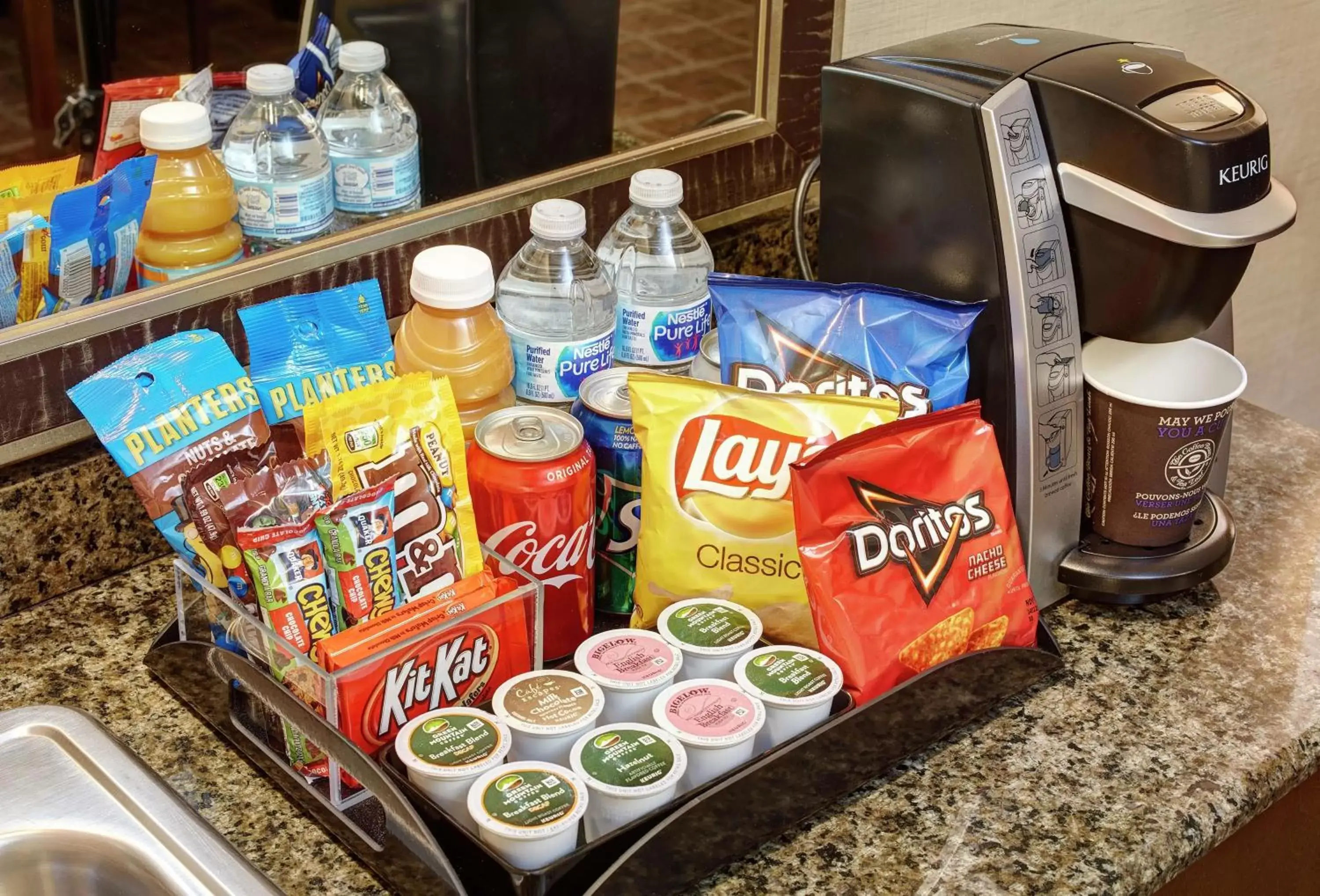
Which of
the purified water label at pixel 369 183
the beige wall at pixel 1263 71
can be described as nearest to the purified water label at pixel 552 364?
the purified water label at pixel 369 183

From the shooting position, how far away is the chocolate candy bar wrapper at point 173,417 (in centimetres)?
90

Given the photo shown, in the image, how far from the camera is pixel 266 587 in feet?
2.71

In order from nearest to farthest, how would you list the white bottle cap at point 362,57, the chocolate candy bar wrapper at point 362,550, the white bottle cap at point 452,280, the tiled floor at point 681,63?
the chocolate candy bar wrapper at point 362,550, the white bottle cap at point 452,280, the white bottle cap at point 362,57, the tiled floor at point 681,63

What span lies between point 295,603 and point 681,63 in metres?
0.71

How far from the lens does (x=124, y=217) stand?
0.98m

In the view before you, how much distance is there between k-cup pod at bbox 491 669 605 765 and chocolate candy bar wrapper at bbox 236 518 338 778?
11 centimetres

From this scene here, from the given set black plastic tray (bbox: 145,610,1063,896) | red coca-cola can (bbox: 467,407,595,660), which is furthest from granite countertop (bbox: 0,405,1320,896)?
red coca-cola can (bbox: 467,407,595,660)

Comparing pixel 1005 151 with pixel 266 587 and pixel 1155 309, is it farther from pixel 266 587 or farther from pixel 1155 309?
pixel 266 587

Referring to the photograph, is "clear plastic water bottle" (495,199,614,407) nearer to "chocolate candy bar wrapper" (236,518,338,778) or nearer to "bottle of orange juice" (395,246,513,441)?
"bottle of orange juice" (395,246,513,441)

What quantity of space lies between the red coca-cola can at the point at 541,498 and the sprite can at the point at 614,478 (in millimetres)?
34

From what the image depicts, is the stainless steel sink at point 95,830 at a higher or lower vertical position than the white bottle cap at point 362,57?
lower

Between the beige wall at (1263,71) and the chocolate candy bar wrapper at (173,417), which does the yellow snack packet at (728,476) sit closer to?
the chocolate candy bar wrapper at (173,417)

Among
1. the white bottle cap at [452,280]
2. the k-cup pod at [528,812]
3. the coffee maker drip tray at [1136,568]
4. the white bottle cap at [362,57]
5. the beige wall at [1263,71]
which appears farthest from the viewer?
the beige wall at [1263,71]

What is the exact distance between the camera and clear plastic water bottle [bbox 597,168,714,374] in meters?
1.07
